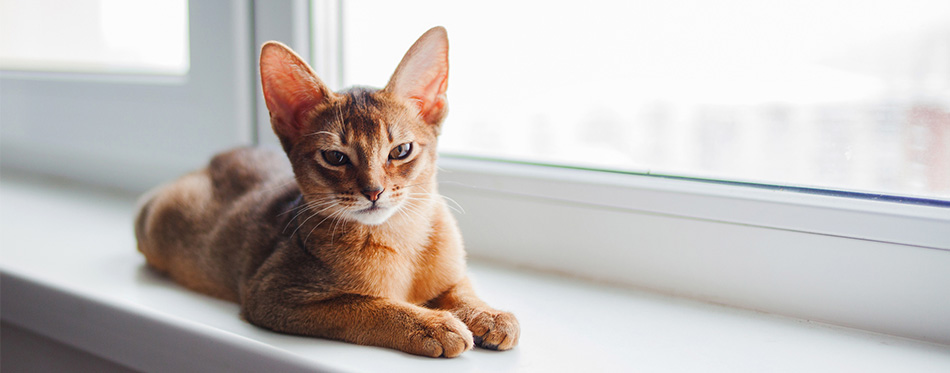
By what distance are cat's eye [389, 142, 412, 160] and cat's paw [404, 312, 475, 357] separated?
235mm

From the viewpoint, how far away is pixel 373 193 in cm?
76

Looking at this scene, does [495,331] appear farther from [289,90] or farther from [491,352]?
[289,90]

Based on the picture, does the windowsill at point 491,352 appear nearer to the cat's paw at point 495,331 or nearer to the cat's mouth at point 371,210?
the cat's paw at point 495,331

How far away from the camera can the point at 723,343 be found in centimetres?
78

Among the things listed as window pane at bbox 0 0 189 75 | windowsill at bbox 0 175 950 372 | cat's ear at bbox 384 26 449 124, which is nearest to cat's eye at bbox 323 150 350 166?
cat's ear at bbox 384 26 449 124

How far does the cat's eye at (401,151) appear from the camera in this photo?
823 mm

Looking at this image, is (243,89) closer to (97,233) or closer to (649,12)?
(97,233)

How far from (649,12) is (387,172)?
0.51 m

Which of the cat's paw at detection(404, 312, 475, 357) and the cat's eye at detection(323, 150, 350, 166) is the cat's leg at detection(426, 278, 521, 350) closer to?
the cat's paw at detection(404, 312, 475, 357)

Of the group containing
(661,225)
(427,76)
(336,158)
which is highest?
(427,76)

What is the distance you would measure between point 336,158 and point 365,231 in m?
0.11

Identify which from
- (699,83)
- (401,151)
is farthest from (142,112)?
(699,83)

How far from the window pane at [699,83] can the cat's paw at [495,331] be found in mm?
400

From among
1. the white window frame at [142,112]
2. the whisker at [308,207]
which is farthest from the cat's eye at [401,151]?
the white window frame at [142,112]
